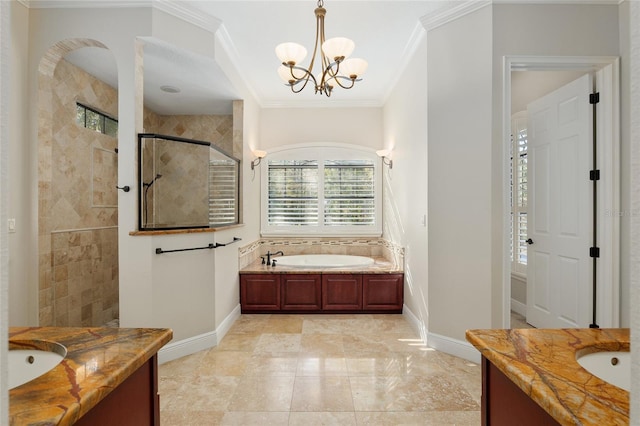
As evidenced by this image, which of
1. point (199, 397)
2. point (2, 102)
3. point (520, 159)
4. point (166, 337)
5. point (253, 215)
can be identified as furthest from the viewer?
point (253, 215)

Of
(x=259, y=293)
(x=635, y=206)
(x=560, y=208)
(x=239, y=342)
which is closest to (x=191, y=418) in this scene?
(x=239, y=342)

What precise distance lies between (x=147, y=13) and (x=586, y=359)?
3453 millimetres

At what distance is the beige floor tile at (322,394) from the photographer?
2.18 metres

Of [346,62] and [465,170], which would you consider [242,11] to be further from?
[465,170]

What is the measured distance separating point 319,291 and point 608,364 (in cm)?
316

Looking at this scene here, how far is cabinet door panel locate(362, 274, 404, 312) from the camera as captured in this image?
402 cm

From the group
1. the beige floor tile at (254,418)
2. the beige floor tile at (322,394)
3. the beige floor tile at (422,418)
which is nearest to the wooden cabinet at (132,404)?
the beige floor tile at (254,418)

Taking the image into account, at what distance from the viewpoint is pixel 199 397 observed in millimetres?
2299

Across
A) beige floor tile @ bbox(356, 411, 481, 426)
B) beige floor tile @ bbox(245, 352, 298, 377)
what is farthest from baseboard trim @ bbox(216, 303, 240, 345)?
beige floor tile @ bbox(356, 411, 481, 426)

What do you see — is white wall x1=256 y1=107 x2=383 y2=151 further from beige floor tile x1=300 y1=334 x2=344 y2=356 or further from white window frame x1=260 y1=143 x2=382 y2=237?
beige floor tile x1=300 y1=334 x2=344 y2=356

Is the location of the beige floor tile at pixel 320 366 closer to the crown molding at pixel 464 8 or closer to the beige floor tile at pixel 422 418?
the beige floor tile at pixel 422 418

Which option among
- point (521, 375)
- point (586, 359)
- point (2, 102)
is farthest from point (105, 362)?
point (586, 359)

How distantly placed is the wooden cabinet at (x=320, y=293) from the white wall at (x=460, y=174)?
1.01 meters

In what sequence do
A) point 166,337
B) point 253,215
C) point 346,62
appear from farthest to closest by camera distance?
point 253,215, point 346,62, point 166,337
